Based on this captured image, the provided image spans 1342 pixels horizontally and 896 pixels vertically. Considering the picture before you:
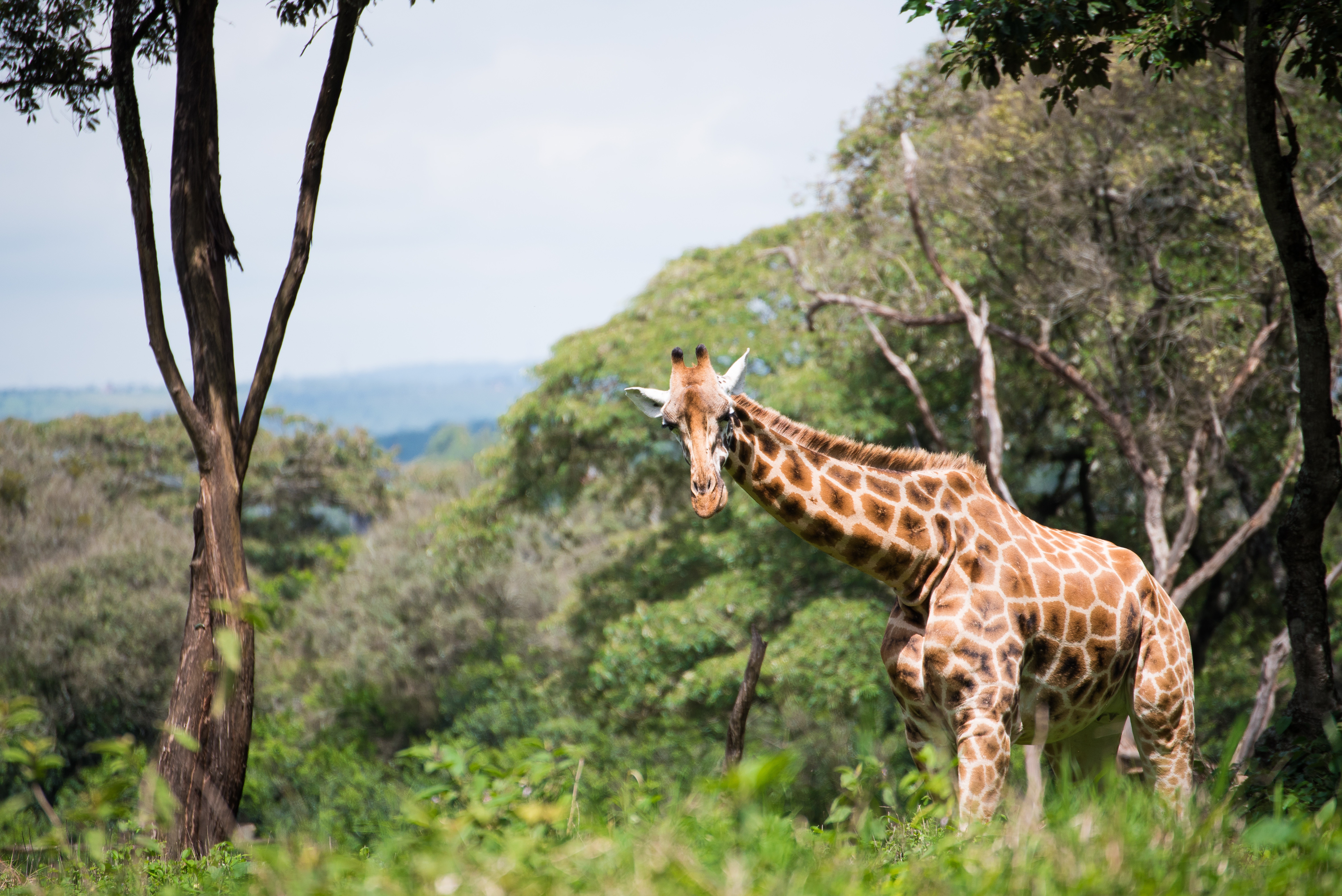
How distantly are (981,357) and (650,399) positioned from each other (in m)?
7.13

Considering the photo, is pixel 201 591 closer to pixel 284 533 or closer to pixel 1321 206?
pixel 1321 206

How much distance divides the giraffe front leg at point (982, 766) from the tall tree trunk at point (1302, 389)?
3.37m

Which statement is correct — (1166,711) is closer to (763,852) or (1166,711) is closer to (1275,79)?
(763,852)

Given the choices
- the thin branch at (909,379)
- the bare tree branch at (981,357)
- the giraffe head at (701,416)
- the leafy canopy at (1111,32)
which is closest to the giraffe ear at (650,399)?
the giraffe head at (701,416)

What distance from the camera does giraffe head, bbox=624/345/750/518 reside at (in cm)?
469

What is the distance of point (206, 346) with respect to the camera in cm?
697

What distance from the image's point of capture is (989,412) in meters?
11.1

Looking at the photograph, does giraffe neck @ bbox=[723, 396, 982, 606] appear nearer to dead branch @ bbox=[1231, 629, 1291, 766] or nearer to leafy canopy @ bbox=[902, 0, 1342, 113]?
leafy canopy @ bbox=[902, 0, 1342, 113]

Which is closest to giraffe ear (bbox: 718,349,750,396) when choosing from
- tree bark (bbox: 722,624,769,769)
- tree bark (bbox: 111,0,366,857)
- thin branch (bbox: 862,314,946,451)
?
tree bark (bbox: 722,624,769,769)

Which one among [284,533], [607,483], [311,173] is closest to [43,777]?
[311,173]

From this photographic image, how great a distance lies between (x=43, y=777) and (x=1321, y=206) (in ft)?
40.4

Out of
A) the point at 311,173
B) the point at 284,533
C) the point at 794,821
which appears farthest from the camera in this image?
the point at 284,533

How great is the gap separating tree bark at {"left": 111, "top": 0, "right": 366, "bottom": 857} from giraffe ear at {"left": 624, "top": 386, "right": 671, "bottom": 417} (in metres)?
3.09

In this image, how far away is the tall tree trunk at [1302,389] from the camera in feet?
20.8
